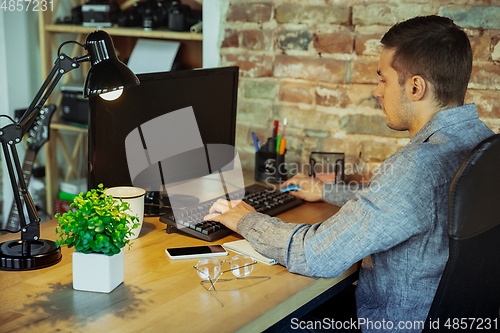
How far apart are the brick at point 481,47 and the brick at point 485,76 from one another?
Answer: 25 millimetres

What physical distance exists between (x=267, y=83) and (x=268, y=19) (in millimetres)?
238

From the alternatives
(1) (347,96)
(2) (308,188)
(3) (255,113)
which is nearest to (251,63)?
(3) (255,113)

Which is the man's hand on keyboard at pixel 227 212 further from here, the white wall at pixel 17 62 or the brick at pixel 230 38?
the white wall at pixel 17 62

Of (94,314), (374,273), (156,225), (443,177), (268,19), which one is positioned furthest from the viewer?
(268,19)

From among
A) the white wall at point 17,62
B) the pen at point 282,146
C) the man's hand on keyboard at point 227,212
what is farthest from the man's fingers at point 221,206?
the white wall at point 17,62

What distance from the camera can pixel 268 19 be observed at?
6.04 feet

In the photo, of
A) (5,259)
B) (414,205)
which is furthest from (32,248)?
(414,205)

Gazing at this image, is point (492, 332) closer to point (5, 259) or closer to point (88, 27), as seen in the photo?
point (5, 259)

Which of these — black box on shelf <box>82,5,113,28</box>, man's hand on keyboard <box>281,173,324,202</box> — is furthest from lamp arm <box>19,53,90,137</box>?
black box on shelf <box>82,5,113,28</box>

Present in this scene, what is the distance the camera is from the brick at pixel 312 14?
1.69 metres

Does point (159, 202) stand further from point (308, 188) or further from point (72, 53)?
point (72, 53)

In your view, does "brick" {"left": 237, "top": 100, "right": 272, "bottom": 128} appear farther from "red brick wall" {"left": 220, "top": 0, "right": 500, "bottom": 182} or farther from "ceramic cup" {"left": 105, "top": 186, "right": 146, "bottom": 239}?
"ceramic cup" {"left": 105, "top": 186, "right": 146, "bottom": 239}

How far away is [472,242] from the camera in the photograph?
2.68 feet

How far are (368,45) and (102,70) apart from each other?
3.21 ft
